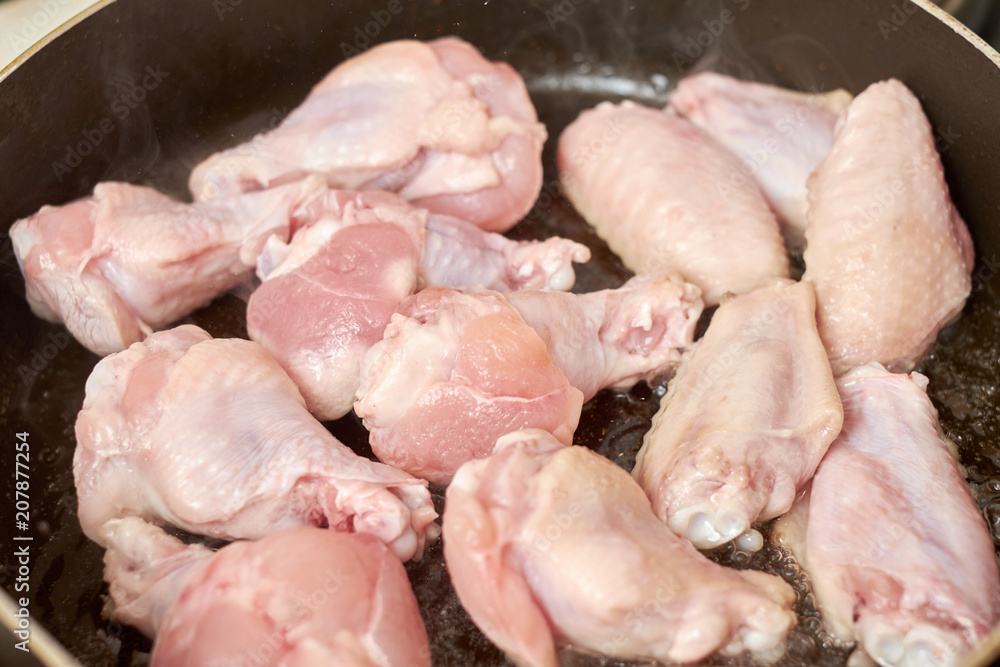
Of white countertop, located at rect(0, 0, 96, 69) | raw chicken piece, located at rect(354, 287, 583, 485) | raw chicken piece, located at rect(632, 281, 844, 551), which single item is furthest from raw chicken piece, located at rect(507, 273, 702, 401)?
white countertop, located at rect(0, 0, 96, 69)

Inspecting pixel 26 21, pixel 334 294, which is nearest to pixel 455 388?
pixel 334 294

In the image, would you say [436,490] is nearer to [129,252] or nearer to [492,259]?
[492,259]

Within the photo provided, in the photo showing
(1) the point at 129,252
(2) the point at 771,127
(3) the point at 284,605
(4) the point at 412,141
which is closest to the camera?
(3) the point at 284,605

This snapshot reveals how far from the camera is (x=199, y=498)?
1.80 meters

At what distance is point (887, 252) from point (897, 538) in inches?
31.3

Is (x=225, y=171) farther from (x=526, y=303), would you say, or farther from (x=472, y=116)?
(x=526, y=303)

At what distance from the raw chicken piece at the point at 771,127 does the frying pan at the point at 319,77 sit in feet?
0.49

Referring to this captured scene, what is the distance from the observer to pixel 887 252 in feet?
7.30

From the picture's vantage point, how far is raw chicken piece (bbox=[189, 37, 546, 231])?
257cm

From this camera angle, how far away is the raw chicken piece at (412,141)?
257cm

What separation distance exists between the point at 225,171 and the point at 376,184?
1.51 ft

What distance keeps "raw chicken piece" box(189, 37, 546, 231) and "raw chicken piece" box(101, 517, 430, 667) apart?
126 centimetres

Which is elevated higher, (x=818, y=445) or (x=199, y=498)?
(x=199, y=498)

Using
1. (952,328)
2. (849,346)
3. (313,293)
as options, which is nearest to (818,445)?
(849,346)
